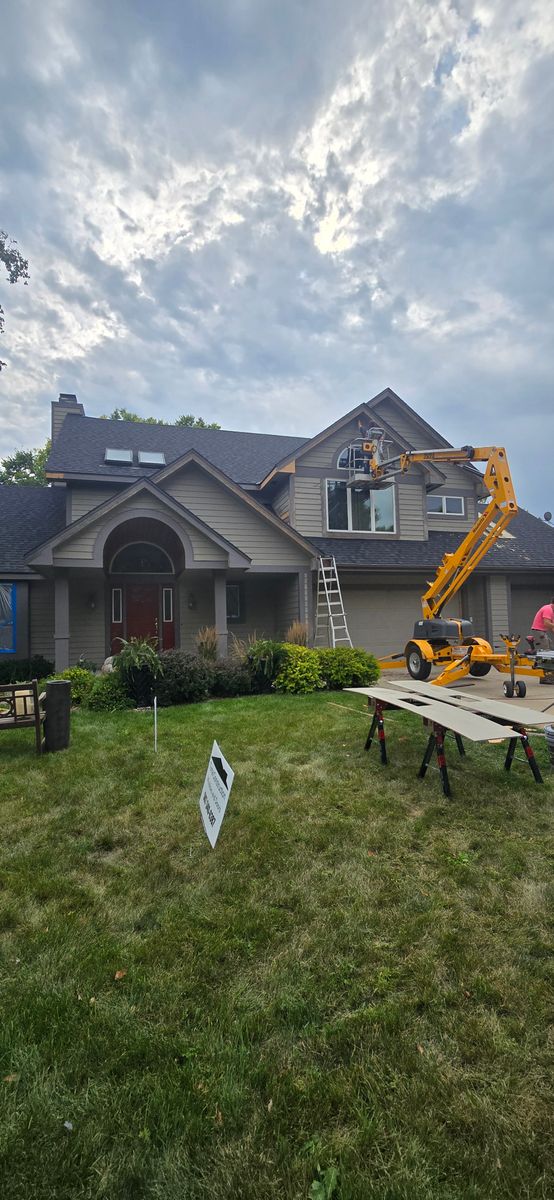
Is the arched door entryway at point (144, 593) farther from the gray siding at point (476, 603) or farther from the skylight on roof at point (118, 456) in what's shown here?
the gray siding at point (476, 603)

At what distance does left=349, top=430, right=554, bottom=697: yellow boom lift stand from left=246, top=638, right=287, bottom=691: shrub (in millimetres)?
3326

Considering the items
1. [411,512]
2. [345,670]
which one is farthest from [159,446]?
[345,670]

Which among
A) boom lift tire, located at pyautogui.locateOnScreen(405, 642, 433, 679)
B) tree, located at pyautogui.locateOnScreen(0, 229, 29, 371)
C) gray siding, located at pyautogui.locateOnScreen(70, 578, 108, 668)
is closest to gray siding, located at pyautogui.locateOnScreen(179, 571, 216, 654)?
gray siding, located at pyautogui.locateOnScreen(70, 578, 108, 668)

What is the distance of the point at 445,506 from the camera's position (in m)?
18.3

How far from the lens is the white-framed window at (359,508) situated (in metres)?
16.1

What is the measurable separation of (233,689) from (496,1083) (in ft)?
28.3

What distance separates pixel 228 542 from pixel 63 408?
38.2ft

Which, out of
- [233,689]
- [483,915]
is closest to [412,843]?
[483,915]

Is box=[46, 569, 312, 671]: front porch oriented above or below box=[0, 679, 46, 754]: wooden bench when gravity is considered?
above

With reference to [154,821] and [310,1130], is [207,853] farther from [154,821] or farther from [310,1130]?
[310,1130]

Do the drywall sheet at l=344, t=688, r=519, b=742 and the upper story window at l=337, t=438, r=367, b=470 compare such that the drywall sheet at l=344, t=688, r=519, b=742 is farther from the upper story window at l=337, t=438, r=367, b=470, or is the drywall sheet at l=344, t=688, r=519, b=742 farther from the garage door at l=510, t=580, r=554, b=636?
the garage door at l=510, t=580, r=554, b=636

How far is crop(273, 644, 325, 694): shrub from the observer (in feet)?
34.1

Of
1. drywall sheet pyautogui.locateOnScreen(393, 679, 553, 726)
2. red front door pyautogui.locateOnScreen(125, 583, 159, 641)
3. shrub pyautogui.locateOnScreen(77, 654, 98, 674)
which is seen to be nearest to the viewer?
drywall sheet pyautogui.locateOnScreen(393, 679, 553, 726)

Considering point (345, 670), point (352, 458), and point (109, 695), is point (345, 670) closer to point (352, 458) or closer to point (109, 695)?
point (109, 695)
